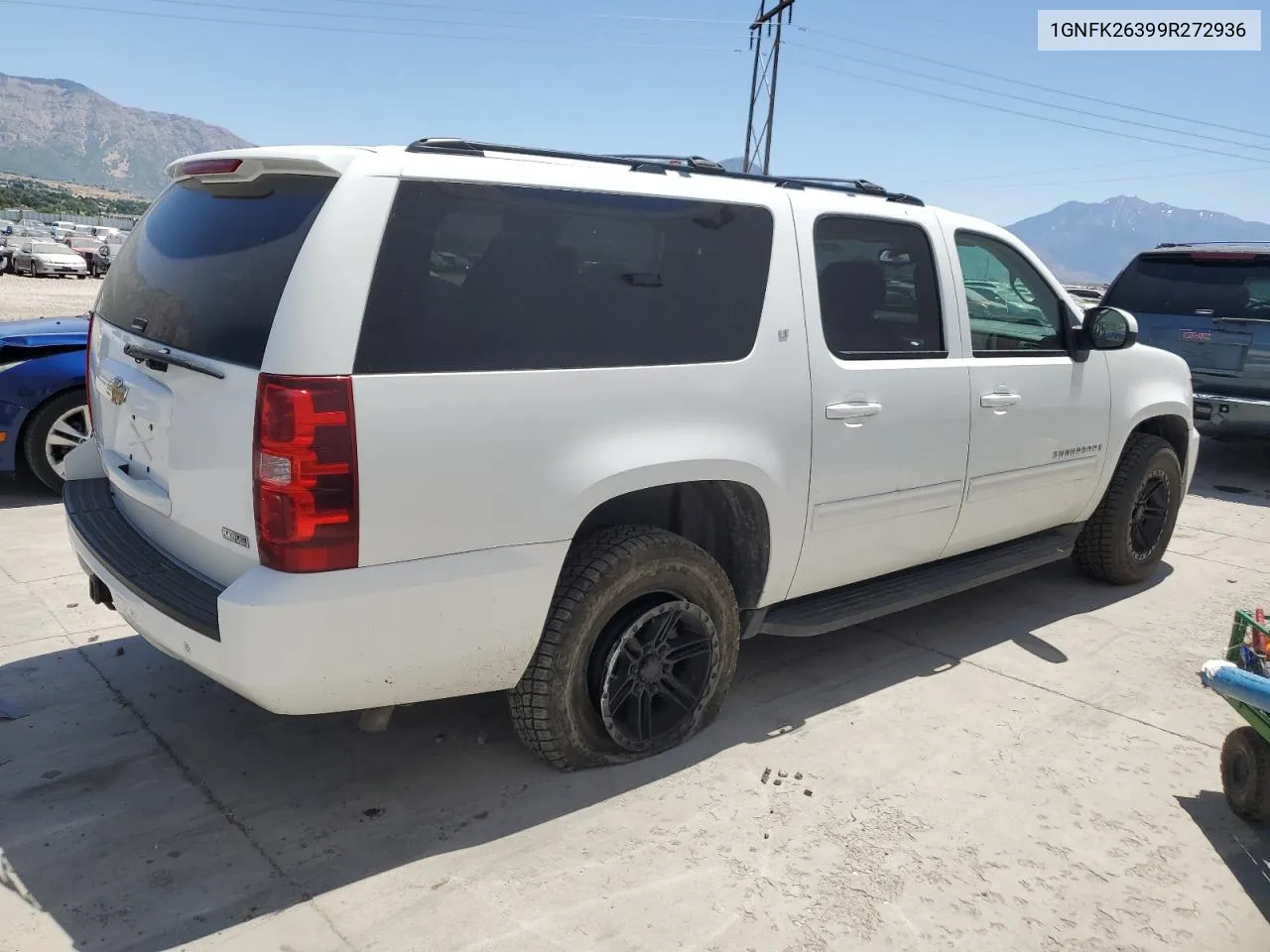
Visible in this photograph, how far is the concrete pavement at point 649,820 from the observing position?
2553mm

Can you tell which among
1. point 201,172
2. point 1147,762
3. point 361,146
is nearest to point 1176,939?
point 1147,762

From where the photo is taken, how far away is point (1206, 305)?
8.31 metres

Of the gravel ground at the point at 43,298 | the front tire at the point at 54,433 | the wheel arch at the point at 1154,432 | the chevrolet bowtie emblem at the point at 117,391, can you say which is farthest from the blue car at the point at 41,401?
the gravel ground at the point at 43,298

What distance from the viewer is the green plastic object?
2980 millimetres

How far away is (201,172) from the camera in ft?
9.62

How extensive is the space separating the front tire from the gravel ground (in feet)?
25.3

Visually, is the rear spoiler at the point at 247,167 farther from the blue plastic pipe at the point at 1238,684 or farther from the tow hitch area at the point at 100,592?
the blue plastic pipe at the point at 1238,684

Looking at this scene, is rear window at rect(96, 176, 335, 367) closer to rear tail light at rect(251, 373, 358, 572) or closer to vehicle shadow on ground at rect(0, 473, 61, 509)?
rear tail light at rect(251, 373, 358, 572)

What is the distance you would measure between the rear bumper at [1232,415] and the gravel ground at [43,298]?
13.3m

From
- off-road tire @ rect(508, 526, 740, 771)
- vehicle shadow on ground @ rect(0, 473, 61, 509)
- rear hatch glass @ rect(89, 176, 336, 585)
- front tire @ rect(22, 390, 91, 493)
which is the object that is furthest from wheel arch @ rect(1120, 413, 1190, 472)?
vehicle shadow on ground @ rect(0, 473, 61, 509)

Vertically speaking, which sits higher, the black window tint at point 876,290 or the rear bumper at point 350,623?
the black window tint at point 876,290

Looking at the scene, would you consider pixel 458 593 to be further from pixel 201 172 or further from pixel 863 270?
pixel 863 270

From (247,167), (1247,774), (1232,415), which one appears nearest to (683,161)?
(247,167)

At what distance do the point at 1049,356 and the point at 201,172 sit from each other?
3649 millimetres
